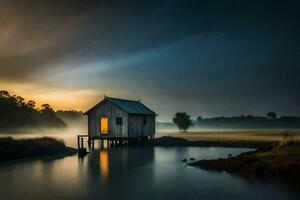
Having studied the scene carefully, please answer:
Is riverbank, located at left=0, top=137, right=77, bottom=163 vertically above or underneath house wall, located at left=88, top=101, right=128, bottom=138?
underneath

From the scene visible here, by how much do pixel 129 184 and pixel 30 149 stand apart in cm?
2316

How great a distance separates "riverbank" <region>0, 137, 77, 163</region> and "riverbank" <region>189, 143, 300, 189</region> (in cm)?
2084

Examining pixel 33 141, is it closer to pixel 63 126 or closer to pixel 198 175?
pixel 198 175

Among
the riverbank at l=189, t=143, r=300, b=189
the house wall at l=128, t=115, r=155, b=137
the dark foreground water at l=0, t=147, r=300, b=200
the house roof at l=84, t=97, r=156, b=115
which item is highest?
the house roof at l=84, t=97, r=156, b=115

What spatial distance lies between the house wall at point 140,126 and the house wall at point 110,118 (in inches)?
40.7

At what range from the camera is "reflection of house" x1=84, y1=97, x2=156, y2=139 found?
57188 millimetres

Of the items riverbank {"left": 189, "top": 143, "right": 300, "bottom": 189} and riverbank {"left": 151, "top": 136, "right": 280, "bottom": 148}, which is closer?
riverbank {"left": 189, "top": 143, "right": 300, "bottom": 189}

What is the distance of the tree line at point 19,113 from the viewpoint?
108 meters

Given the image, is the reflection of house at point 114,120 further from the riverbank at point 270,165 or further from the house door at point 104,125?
the riverbank at point 270,165

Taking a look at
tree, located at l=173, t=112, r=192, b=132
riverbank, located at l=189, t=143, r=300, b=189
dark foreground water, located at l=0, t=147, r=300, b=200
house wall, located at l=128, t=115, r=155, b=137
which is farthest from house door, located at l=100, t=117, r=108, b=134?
tree, located at l=173, t=112, r=192, b=132

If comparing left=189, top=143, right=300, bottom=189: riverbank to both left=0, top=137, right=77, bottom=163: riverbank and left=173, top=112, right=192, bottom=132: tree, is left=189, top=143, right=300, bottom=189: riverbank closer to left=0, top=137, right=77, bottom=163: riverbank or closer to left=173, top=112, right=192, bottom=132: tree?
left=0, top=137, right=77, bottom=163: riverbank

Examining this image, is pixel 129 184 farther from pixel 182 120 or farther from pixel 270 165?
pixel 182 120

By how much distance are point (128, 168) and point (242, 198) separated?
49.0 ft

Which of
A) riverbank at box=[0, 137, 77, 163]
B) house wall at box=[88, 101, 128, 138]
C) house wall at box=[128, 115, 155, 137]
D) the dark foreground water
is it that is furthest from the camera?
house wall at box=[128, 115, 155, 137]
